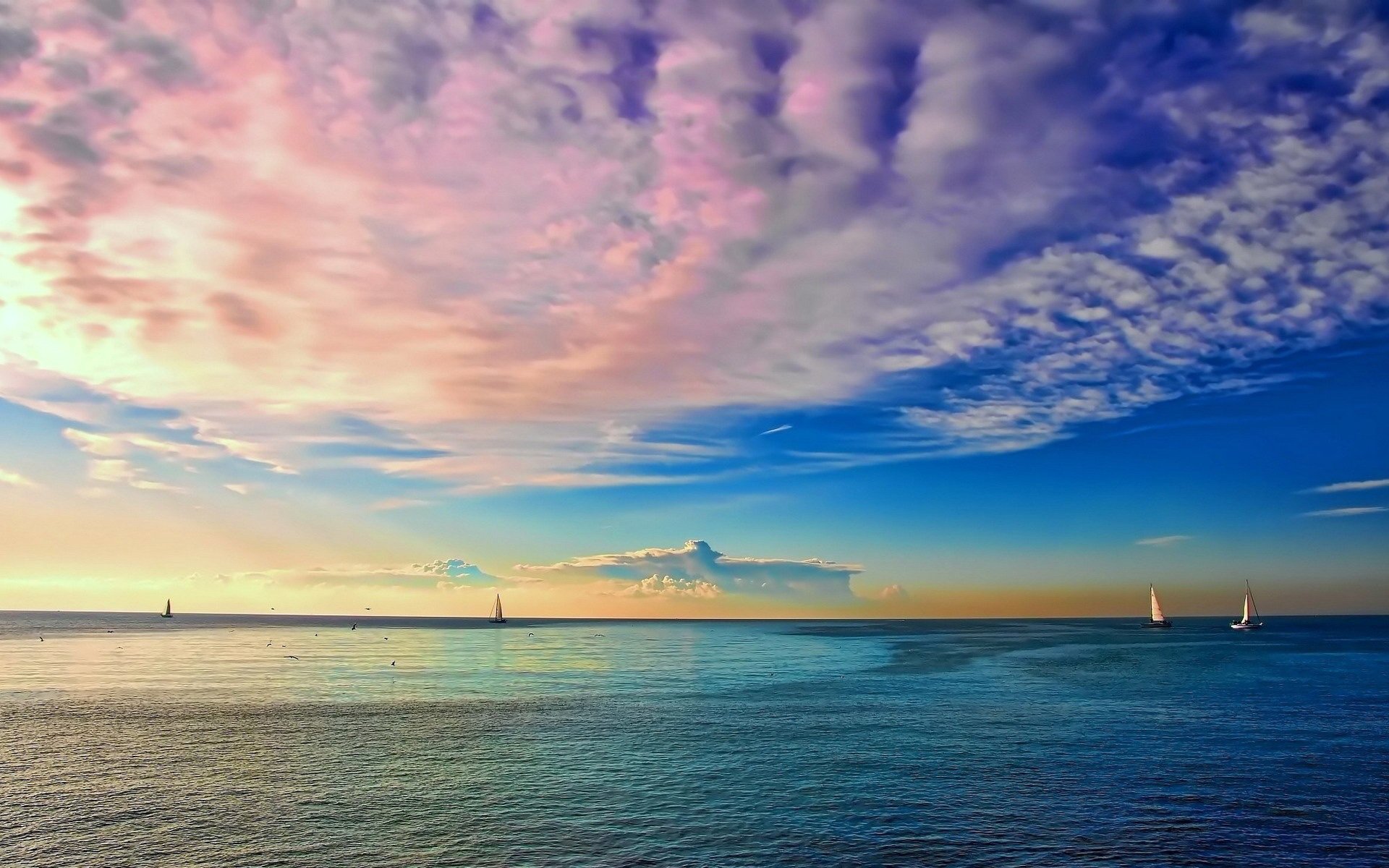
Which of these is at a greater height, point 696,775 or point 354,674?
point 696,775

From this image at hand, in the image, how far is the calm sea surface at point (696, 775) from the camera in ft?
149

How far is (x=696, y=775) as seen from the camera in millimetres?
62625

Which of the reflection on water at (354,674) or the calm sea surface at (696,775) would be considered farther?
the reflection on water at (354,674)

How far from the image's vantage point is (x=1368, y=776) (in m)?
60.8

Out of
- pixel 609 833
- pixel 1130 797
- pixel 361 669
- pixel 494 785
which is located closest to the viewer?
pixel 609 833

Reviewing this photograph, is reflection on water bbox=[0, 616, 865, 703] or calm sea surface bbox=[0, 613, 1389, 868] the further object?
reflection on water bbox=[0, 616, 865, 703]

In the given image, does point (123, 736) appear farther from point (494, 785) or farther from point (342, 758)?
point (494, 785)

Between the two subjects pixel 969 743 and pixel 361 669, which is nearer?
pixel 969 743

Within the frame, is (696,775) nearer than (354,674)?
Yes

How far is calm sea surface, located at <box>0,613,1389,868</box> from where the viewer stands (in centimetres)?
4541

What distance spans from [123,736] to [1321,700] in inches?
5351

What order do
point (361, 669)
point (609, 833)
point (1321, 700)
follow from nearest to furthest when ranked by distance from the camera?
point (609, 833), point (1321, 700), point (361, 669)

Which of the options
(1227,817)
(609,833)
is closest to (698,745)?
(609,833)

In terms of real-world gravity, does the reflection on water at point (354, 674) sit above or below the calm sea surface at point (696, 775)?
below
